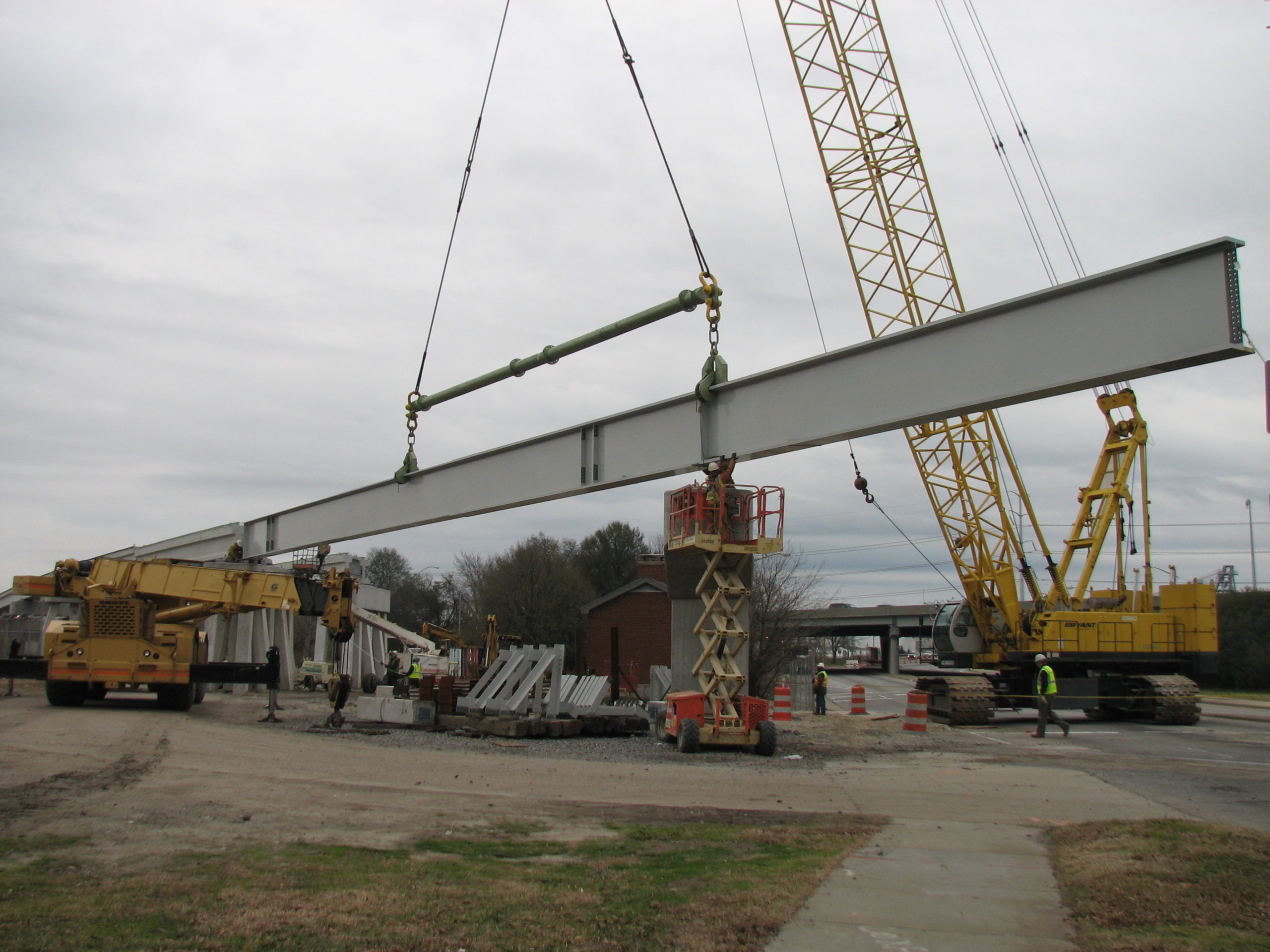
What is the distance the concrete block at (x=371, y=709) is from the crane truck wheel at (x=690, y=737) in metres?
7.10

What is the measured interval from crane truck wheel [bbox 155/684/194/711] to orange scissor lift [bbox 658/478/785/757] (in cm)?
1084

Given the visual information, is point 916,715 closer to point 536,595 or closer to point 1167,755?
point 1167,755

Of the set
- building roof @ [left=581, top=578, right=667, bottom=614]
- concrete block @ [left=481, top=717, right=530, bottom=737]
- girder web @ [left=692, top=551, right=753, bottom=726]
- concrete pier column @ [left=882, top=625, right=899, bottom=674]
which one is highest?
building roof @ [left=581, top=578, right=667, bottom=614]

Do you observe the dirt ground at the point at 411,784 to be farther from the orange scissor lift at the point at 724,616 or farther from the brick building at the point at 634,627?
the brick building at the point at 634,627

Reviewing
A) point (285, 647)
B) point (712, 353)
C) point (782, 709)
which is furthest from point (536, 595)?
point (712, 353)

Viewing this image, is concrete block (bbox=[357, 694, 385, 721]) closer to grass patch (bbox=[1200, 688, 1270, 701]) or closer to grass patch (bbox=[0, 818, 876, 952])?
grass patch (bbox=[0, 818, 876, 952])

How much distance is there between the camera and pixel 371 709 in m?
18.5

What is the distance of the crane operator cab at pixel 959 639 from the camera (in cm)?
2581

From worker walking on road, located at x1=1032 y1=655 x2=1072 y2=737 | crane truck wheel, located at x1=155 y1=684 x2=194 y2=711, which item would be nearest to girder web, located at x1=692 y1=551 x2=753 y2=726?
worker walking on road, located at x1=1032 y1=655 x2=1072 y2=737

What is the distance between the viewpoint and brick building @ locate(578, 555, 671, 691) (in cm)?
4419

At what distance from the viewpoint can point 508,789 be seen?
34.3 ft

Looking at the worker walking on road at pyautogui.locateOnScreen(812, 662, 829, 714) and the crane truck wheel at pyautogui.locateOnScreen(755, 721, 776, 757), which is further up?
the crane truck wheel at pyautogui.locateOnScreen(755, 721, 776, 757)

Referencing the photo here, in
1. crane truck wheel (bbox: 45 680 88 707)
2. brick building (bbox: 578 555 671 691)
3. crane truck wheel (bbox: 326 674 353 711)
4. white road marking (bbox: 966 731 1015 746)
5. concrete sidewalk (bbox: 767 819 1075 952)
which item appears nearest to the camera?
concrete sidewalk (bbox: 767 819 1075 952)

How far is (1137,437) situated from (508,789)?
20.4 metres
